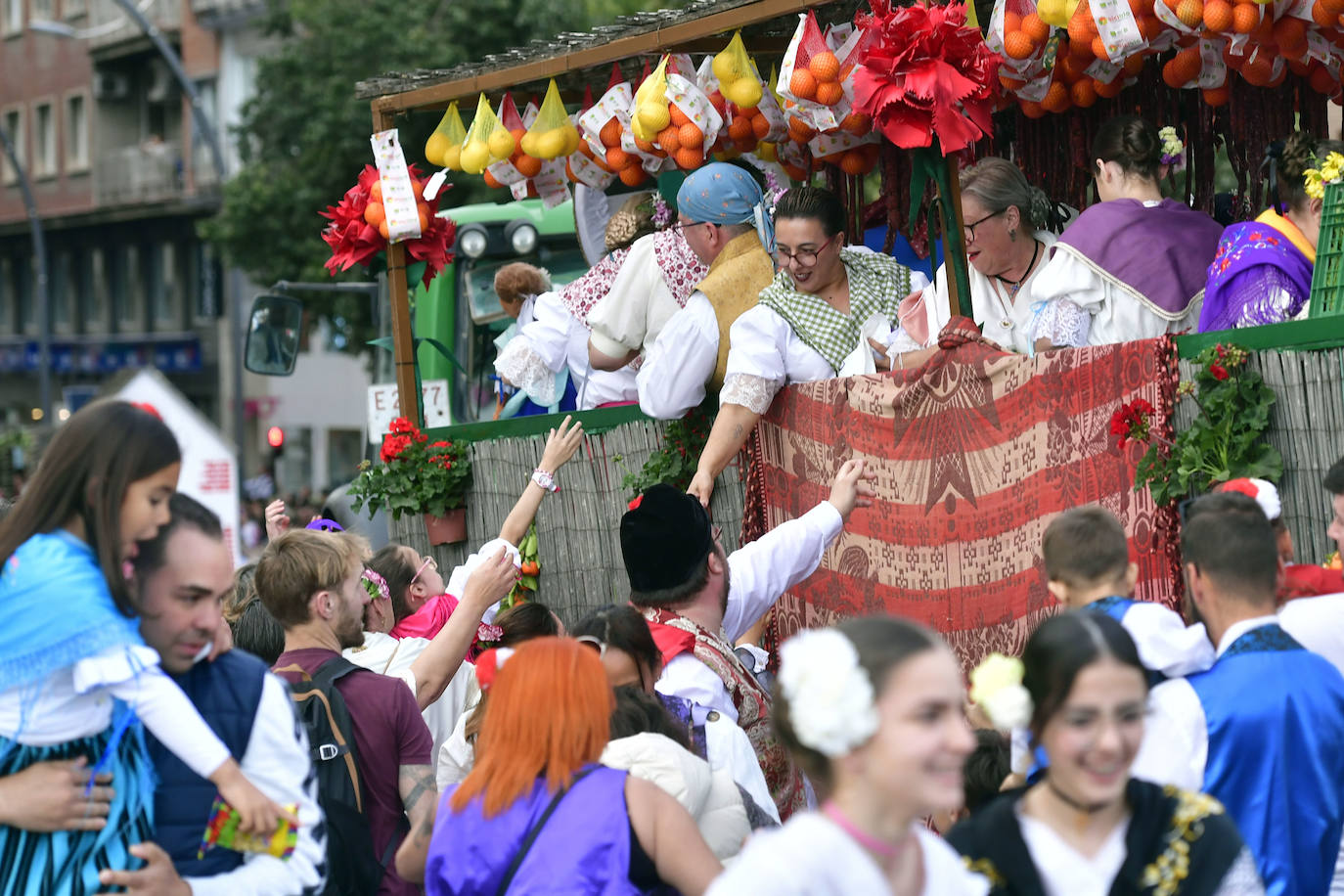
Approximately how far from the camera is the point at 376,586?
19.7 feet

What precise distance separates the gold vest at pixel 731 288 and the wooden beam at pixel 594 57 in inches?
35.9

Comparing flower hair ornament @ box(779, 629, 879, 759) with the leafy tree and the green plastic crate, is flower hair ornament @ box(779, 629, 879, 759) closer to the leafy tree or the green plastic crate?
the green plastic crate

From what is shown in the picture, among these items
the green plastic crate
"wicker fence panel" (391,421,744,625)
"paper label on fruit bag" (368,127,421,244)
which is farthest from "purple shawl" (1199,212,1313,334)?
"paper label on fruit bag" (368,127,421,244)

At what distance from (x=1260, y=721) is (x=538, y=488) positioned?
3453 millimetres

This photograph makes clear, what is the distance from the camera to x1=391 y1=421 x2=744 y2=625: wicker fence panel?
7180 mm

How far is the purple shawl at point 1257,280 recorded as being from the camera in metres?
5.28

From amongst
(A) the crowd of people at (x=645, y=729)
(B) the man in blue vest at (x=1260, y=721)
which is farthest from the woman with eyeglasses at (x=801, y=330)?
(B) the man in blue vest at (x=1260, y=721)

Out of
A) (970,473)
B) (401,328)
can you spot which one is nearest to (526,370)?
(401,328)

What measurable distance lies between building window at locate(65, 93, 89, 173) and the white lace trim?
132ft

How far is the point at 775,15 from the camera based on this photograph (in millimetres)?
6578

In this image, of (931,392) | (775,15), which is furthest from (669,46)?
(931,392)

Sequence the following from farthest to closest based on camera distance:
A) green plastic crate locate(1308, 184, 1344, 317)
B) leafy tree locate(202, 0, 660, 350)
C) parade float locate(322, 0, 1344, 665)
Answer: leafy tree locate(202, 0, 660, 350) → parade float locate(322, 0, 1344, 665) → green plastic crate locate(1308, 184, 1344, 317)

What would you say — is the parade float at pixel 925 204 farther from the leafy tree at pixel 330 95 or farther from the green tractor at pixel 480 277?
the leafy tree at pixel 330 95

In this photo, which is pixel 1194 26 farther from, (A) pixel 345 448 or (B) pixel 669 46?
(A) pixel 345 448
